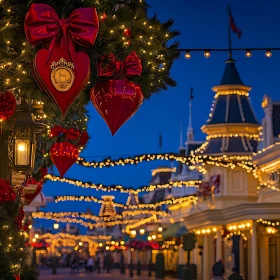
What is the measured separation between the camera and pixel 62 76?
682 cm

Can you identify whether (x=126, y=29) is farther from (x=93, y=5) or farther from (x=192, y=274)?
(x=192, y=274)

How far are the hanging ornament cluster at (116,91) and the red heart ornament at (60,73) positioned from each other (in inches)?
23.4

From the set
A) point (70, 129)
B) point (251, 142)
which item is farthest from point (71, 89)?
point (251, 142)

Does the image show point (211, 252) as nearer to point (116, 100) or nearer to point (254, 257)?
point (254, 257)

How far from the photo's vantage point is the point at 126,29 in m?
7.64

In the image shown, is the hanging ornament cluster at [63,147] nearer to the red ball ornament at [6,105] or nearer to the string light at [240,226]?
the red ball ornament at [6,105]

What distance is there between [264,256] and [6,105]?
28362 millimetres

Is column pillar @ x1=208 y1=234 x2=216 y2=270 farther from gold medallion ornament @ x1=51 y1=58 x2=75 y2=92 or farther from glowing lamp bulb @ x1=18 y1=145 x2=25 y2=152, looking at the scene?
gold medallion ornament @ x1=51 y1=58 x2=75 y2=92

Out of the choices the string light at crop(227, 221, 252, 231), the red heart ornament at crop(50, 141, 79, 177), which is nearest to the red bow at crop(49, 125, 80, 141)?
the red heart ornament at crop(50, 141, 79, 177)

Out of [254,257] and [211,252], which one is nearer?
[254,257]

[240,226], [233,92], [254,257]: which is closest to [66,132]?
[254,257]

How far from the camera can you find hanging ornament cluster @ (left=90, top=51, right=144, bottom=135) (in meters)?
7.50

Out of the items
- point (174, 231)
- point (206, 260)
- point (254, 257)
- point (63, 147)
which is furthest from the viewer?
point (174, 231)

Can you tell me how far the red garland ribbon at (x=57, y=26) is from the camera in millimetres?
6746
